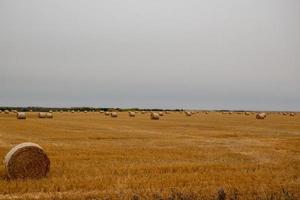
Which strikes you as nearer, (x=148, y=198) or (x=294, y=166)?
(x=148, y=198)

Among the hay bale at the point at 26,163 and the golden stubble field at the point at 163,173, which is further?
the hay bale at the point at 26,163

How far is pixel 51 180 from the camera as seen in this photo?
1135 centimetres

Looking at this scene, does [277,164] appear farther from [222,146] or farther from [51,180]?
[51,180]

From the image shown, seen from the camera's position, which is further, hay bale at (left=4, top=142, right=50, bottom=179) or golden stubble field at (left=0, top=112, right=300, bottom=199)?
hay bale at (left=4, top=142, right=50, bottom=179)

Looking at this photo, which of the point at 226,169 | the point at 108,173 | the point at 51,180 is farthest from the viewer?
the point at 226,169

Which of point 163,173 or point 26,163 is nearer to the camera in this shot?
point 26,163

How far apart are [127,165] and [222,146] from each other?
22.9ft

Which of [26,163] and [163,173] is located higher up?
[26,163]

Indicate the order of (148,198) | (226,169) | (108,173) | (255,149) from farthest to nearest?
(255,149) < (226,169) < (108,173) < (148,198)

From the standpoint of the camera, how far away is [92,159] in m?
14.8

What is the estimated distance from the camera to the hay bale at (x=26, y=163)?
1206 cm

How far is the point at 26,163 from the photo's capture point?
1237 centimetres

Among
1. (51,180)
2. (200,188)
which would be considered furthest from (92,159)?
(200,188)

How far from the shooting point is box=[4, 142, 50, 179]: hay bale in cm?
1206
